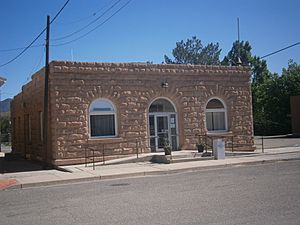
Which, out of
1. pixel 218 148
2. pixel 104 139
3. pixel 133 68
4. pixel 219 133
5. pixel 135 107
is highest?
pixel 133 68

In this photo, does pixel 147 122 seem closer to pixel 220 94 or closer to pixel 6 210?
pixel 220 94

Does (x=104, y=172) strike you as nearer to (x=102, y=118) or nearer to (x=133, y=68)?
(x=102, y=118)

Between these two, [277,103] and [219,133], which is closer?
[219,133]

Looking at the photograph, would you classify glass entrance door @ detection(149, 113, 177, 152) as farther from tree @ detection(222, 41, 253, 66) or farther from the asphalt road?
tree @ detection(222, 41, 253, 66)

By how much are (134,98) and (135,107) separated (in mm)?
472

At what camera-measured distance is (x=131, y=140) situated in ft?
70.1

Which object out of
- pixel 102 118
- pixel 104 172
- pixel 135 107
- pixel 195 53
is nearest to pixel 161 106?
pixel 135 107

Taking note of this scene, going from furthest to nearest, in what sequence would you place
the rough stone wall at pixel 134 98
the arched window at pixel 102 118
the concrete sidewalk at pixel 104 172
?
the arched window at pixel 102 118 → the rough stone wall at pixel 134 98 → the concrete sidewalk at pixel 104 172

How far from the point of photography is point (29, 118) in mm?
27438

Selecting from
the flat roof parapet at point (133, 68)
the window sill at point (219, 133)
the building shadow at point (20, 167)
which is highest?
the flat roof parapet at point (133, 68)

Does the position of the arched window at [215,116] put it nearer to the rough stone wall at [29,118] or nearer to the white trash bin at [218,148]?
the white trash bin at [218,148]

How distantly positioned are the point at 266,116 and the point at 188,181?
44.3 m

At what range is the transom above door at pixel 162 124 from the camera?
2238cm

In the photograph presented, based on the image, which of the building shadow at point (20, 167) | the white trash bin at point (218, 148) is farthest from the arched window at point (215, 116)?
the building shadow at point (20, 167)
